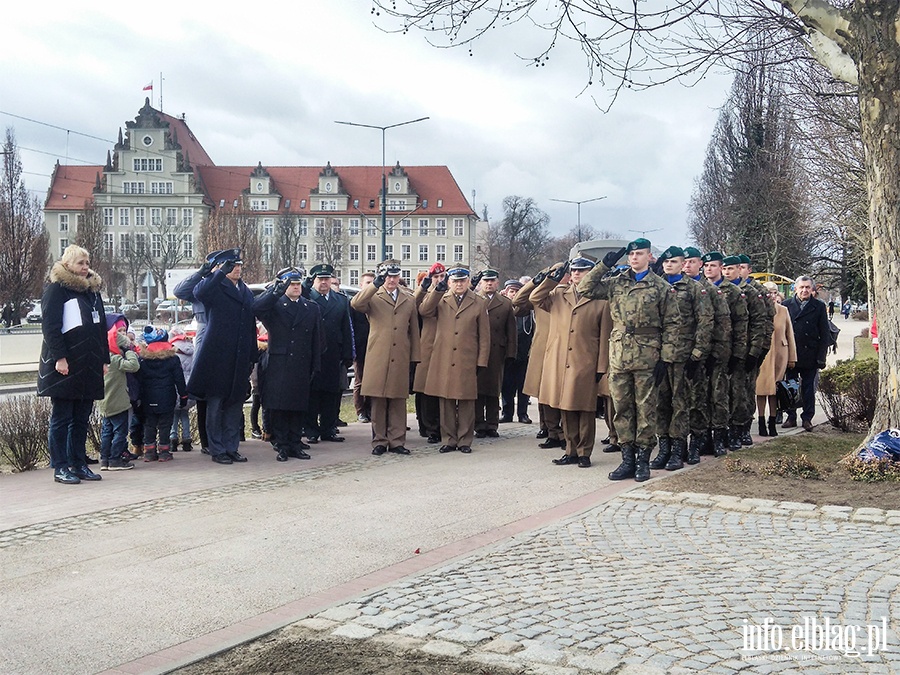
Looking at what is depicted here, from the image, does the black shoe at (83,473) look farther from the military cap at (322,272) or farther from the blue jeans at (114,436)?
the military cap at (322,272)

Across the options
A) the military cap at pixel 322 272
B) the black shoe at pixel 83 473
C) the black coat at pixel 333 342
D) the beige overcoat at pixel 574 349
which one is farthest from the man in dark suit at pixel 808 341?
the black shoe at pixel 83 473

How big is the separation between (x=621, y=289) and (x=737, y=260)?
2624mm

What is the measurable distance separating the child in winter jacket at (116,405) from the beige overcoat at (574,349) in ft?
14.1

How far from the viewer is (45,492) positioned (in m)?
8.65

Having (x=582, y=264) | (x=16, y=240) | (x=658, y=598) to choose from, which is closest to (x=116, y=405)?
(x=582, y=264)

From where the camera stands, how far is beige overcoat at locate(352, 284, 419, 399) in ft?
36.1

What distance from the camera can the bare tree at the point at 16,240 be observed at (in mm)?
44906

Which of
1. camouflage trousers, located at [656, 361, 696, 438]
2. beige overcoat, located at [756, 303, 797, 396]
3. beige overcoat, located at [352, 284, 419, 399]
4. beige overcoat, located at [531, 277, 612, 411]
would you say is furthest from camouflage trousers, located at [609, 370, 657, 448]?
beige overcoat, located at [756, 303, 797, 396]

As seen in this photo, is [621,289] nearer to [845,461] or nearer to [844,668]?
[845,461]

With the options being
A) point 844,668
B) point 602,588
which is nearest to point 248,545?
point 602,588

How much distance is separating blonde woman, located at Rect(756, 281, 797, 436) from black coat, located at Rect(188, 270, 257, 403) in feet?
21.4

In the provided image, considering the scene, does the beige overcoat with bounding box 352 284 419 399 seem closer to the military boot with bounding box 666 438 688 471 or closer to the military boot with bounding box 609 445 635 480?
Answer: the military boot with bounding box 609 445 635 480

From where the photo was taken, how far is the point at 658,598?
5352mm

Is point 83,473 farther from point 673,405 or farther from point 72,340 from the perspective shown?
point 673,405
